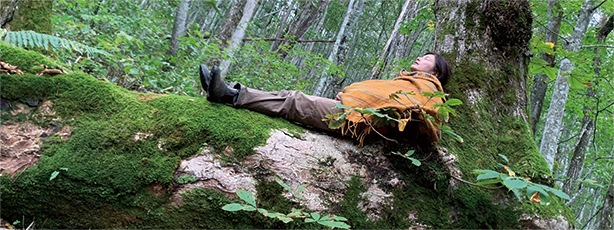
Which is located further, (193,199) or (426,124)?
(426,124)

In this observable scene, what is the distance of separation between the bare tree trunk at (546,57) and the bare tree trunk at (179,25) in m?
5.87

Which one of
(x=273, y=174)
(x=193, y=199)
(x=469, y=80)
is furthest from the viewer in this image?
(x=469, y=80)

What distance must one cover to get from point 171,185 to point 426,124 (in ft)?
4.90

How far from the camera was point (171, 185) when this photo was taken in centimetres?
Result: 211

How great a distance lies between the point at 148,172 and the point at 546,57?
606cm

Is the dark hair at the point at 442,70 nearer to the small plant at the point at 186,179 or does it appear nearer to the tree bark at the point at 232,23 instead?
the small plant at the point at 186,179

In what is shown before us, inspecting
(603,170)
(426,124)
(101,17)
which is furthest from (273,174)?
(603,170)

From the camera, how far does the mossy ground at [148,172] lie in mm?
2012

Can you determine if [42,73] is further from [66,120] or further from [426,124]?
[426,124]

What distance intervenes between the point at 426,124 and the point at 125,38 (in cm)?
363

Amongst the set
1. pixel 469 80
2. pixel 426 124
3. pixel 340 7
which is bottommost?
pixel 426 124

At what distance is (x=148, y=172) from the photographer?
6.86 ft

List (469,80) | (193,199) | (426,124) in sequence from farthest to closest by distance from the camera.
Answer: (469,80)
(426,124)
(193,199)

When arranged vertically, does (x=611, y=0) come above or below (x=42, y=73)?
above
